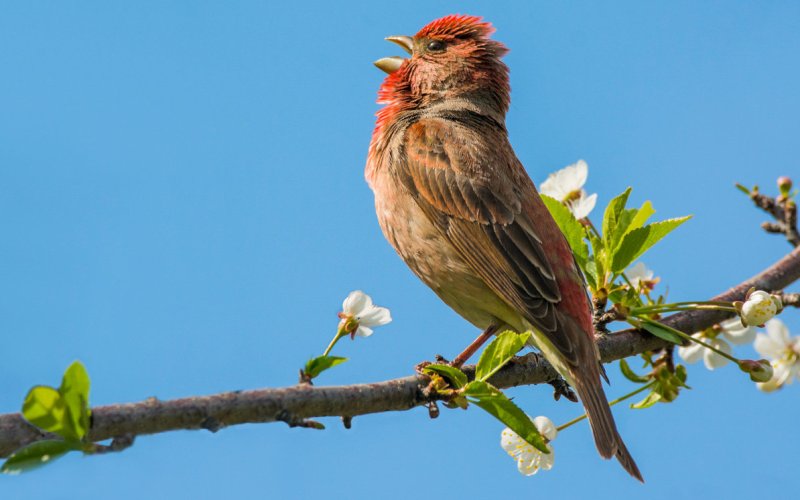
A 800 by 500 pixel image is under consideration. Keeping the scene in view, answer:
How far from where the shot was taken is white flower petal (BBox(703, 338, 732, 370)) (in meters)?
5.50

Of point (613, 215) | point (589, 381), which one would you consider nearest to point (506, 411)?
point (589, 381)

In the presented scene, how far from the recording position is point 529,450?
15.4 feet

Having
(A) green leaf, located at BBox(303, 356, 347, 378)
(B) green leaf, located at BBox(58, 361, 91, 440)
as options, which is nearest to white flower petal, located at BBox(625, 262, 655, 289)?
(A) green leaf, located at BBox(303, 356, 347, 378)

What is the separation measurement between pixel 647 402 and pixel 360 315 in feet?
5.83

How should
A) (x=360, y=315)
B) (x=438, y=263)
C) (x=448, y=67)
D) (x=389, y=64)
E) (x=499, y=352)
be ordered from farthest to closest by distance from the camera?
(x=389, y=64) < (x=448, y=67) < (x=438, y=263) < (x=360, y=315) < (x=499, y=352)

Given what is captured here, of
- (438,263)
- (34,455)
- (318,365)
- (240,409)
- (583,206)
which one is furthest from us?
(438,263)

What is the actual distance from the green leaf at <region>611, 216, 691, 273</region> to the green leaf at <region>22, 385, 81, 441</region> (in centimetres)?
318

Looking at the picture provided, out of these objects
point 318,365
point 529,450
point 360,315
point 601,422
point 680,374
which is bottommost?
point 529,450

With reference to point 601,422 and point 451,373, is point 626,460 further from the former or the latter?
point 451,373

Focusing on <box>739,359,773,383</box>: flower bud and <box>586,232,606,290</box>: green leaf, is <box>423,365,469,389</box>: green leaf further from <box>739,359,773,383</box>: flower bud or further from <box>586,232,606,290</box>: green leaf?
<box>739,359,773,383</box>: flower bud

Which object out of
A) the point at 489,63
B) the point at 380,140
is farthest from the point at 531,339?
the point at 489,63

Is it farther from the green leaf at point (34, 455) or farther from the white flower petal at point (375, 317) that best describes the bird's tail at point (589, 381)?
the green leaf at point (34, 455)

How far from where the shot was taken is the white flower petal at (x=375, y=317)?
4742 mm

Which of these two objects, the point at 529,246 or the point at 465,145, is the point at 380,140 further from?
the point at 529,246
